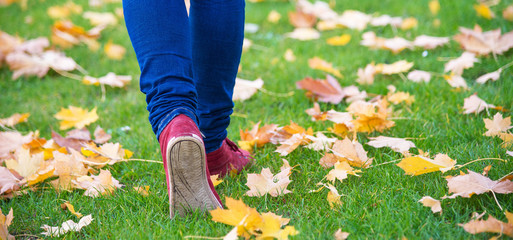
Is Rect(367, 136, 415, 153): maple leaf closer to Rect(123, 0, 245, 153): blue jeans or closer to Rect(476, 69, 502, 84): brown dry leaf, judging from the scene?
Rect(123, 0, 245, 153): blue jeans

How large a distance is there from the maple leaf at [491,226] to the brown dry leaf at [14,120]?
190 cm

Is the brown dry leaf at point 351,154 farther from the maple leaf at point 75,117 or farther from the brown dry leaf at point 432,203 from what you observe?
the maple leaf at point 75,117

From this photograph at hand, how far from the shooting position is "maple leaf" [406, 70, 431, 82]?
2090mm

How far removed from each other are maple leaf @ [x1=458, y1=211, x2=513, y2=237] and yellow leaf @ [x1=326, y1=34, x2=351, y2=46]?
1769 millimetres

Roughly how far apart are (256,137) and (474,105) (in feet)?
2.81

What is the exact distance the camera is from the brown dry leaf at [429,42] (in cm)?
241

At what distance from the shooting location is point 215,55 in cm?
124

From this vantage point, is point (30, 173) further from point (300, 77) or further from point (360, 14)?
point (360, 14)

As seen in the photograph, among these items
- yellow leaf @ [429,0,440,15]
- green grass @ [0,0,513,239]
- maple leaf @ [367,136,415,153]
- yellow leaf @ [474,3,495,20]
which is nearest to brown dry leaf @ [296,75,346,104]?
green grass @ [0,0,513,239]

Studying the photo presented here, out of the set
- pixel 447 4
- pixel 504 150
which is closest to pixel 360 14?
pixel 447 4

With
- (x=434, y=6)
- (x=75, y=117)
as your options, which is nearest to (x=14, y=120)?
(x=75, y=117)

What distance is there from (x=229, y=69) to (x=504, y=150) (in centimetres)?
91

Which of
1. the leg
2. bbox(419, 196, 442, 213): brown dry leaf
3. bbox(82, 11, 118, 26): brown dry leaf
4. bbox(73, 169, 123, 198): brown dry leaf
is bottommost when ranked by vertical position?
bbox(73, 169, 123, 198): brown dry leaf

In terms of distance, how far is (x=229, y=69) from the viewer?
1272mm
